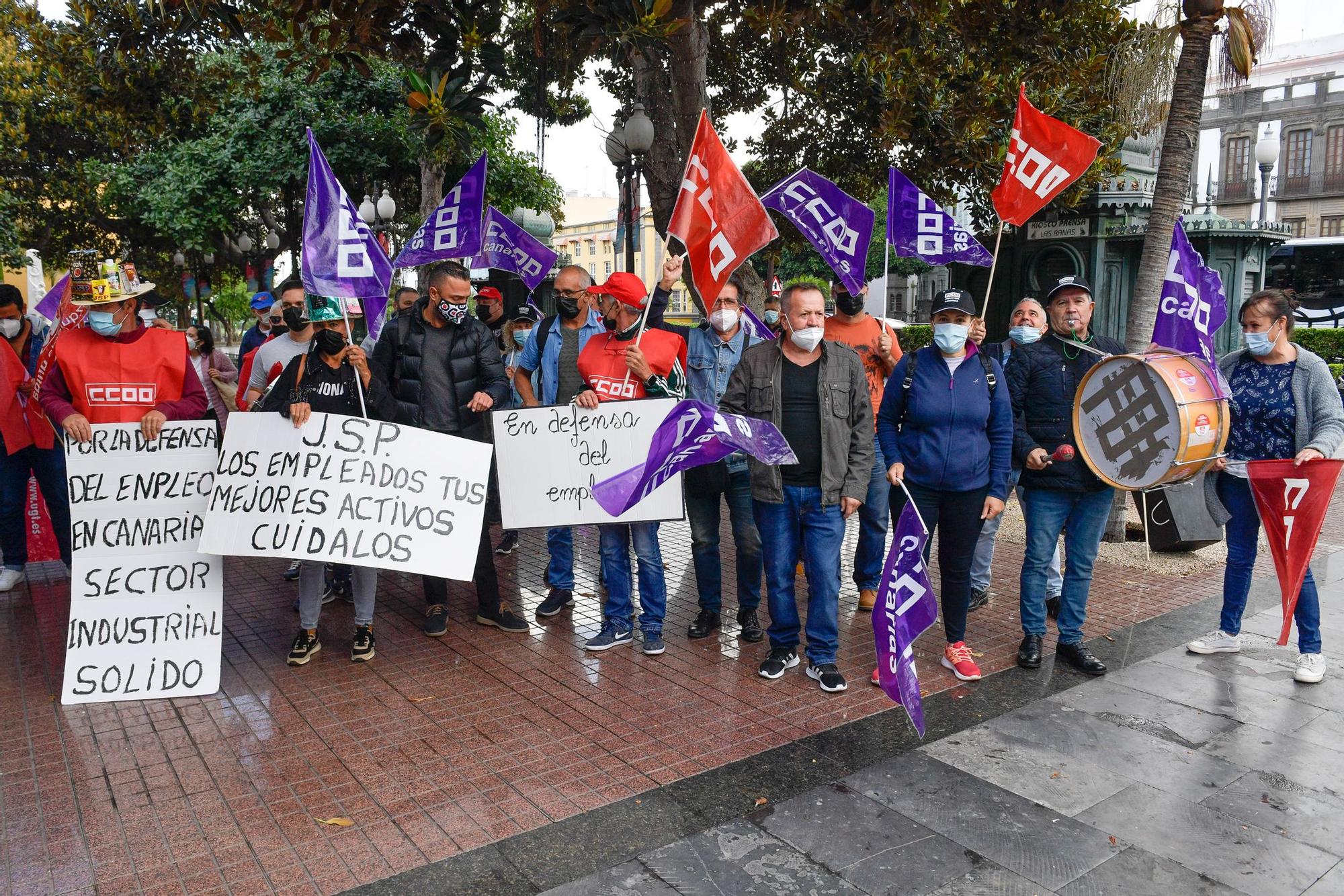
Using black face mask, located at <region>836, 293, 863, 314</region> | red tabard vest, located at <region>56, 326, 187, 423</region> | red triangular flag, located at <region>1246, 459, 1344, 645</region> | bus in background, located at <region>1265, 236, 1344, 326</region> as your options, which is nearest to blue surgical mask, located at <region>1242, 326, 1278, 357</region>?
red triangular flag, located at <region>1246, 459, 1344, 645</region>

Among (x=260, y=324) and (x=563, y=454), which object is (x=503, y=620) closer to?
(x=563, y=454)

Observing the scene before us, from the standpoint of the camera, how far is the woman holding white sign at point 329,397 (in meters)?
5.33

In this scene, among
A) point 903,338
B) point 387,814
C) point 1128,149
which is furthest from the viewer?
point 903,338

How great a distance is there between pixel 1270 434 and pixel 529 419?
4.00m

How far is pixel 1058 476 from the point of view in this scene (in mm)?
5270

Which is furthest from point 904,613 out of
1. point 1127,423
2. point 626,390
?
Answer: point 626,390

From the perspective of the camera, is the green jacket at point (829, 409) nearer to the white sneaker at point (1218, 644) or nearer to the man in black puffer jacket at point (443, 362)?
the man in black puffer jacket at point (443, 362)

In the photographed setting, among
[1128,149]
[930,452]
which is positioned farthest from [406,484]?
[1128,149]

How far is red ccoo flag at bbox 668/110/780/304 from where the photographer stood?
509 cm

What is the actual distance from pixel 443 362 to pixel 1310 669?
198 inches

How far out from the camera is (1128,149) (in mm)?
13594

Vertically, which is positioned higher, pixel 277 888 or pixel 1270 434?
pixel 1270 434

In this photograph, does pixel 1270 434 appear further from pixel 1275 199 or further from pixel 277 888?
pixel 1275 199

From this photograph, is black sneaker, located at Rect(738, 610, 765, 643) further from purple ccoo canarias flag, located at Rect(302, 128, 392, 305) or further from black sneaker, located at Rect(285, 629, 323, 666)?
purple ccoo canarias flag, located at Rect(302, 128, 392, 305)
